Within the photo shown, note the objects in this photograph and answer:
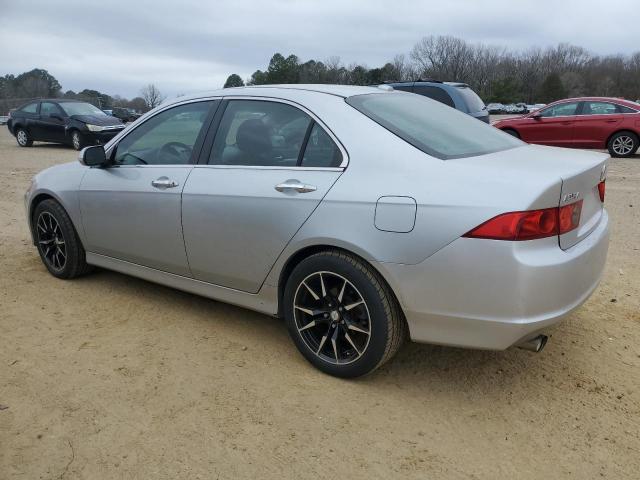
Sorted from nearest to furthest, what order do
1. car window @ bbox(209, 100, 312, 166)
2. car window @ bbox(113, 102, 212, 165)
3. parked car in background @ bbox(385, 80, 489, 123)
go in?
1. car window @ bbox(209, 100, 312, 166)
2. car window @ bbox(113, 102, 212, 165)
3. parked car in background @ bbox(385, 80, 489, 123)

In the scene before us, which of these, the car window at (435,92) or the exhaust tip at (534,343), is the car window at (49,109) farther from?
the exhaust tip at (534,343)

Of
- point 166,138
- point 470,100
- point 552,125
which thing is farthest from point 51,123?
point 166,138

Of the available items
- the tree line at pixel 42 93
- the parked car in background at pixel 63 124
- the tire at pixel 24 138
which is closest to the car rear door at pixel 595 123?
the parked car in background at pixel 63 124

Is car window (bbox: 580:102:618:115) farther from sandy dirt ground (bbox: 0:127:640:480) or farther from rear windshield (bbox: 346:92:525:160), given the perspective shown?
rear windshield (bbox: 346:92:525:160)

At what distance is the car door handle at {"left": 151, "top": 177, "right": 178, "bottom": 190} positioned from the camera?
3780 millimetres

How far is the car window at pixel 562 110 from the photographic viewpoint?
13.6m

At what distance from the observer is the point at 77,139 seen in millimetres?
16938

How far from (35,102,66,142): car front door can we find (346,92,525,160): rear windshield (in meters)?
16.1

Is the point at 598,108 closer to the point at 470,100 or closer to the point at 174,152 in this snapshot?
the point at 470,100

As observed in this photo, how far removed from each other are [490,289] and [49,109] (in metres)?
18.2

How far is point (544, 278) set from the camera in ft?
8.49

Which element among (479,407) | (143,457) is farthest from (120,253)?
(479,407)

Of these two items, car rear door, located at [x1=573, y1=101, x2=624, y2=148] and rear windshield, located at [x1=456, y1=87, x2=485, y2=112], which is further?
car rear door, located at [x1=573, y1=101, x2=624, y2=148]

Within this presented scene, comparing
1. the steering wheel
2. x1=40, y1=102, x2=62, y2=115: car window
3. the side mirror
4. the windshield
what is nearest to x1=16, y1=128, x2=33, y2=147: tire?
x1=40, y1=102, x2=62, y2=115: car window
